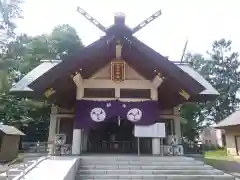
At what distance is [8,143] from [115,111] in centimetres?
1436

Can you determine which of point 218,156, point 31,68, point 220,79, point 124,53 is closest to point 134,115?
point 124,53

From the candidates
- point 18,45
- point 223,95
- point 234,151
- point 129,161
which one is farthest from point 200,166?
point 223,95

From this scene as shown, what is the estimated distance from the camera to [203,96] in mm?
11133

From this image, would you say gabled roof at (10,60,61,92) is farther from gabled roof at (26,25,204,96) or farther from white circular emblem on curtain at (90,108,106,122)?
white circular emblem on curtain at (90,108,106,122)

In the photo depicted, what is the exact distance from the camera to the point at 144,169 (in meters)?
7.39

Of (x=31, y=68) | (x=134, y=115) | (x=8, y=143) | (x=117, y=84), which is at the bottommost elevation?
(x=8, y=143)

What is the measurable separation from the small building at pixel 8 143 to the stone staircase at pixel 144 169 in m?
13.6

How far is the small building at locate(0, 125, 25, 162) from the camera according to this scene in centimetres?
1914

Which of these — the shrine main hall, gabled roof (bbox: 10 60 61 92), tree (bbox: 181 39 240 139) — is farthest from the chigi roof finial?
tree (bbox: 181 39 240 139)

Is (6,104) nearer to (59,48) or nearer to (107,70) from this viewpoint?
(59,48)

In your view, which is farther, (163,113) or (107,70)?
(163,113)

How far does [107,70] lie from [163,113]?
11.8 feet

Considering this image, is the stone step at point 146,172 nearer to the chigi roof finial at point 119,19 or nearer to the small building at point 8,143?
the chigi roof finial at point 119,19

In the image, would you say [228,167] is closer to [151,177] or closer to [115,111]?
[115,111]
